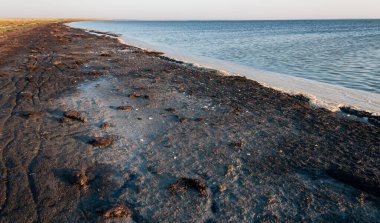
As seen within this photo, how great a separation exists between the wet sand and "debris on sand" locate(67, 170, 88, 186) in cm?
3

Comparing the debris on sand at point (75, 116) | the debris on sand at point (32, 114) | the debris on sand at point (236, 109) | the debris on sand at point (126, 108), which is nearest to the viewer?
the debris on sand at point (75, 116)

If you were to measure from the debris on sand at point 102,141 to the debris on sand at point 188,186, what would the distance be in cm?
276

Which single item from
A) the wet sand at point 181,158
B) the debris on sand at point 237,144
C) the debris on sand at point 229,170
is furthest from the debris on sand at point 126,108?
Answer: the debris on sand at point 229,170

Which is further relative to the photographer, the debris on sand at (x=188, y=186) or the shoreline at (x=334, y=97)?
the shoreline at (x=334, y=97)

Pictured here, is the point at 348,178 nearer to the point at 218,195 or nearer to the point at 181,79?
the point at 218,195

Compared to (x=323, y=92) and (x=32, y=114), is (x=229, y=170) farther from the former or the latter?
(x=323, y=92)

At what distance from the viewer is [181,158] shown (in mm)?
8102

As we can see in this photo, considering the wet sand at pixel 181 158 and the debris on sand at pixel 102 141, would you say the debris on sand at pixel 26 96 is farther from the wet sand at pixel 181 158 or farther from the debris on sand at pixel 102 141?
the debris on sand at pixel 102 141

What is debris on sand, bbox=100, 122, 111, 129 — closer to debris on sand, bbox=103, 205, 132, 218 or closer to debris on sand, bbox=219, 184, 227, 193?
debris on sand, bbox=103, 205, 132, 218

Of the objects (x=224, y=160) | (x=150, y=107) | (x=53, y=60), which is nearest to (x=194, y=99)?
(x=150, y=107)

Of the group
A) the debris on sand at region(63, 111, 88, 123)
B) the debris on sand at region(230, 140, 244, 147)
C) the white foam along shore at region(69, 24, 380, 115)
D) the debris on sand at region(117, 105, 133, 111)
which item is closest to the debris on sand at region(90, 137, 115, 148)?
the debris on sand at region(63, 111, 88, 123)

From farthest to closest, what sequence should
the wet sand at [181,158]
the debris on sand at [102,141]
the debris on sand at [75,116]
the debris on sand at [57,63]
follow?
the debris on sand at [57,63] < the debris on sand at [75,116] < the debris on sand at [102,141] < the wet sand at [181,158]

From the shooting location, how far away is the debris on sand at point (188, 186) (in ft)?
21.9

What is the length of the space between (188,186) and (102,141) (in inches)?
127
